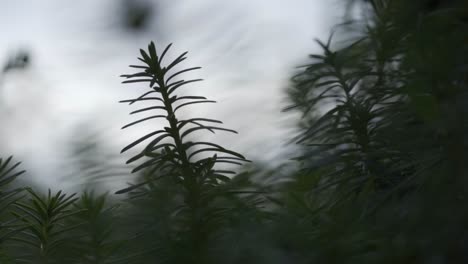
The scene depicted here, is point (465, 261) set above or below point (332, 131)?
below

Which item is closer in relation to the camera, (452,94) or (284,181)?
(452,94)

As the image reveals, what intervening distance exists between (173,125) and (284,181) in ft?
0.29

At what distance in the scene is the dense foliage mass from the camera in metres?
0.27

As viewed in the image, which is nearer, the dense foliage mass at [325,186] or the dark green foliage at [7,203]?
the dense foliage mass at [325,186]

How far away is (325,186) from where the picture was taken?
1.42 ft

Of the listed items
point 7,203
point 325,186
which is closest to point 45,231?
point 7,203

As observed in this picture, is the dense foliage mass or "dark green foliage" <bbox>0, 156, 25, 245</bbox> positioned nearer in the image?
the dense foliage mass

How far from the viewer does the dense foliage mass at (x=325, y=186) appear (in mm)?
269

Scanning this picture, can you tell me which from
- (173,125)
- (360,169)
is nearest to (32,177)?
(173,125)

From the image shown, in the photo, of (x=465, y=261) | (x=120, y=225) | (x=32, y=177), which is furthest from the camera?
(x=32, y=177)

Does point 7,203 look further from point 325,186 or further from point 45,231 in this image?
point 325,186

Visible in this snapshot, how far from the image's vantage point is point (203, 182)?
1.27ft

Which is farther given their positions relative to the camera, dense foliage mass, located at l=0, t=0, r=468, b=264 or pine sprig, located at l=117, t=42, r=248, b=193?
pine sprig, located at l=117, t=42, r=248, b=193

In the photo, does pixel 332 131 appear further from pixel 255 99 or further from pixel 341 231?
pixel 341 231
